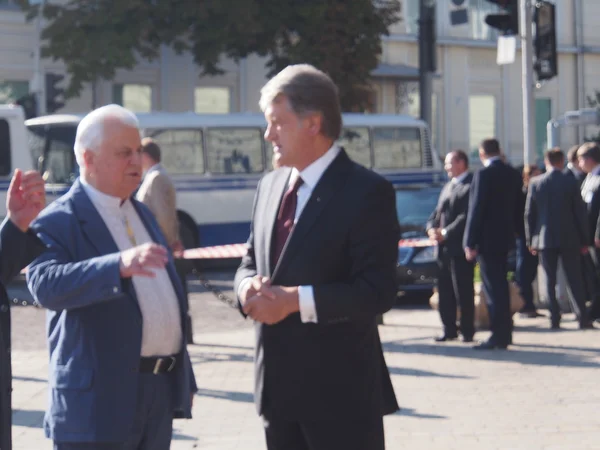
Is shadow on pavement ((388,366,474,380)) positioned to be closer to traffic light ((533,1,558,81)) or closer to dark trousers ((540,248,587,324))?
dark trousers ((540,248,587,324))

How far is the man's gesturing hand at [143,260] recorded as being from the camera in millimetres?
4199

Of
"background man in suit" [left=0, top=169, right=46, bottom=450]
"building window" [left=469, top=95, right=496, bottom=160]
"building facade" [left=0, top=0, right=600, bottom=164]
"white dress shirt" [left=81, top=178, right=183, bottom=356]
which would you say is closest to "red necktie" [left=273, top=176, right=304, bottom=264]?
"white dress shirt" [left=81, top=178, right=183, bottom=356]

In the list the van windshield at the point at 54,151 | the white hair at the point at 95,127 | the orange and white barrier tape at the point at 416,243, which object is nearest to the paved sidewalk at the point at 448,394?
the orange and white barrier tape at the point at 416,243

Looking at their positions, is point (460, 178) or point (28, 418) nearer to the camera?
point (28, 418)

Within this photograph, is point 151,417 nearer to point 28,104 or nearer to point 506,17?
point 506,17

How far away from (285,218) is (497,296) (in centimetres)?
773

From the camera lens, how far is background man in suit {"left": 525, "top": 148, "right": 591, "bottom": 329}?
13.4 metres

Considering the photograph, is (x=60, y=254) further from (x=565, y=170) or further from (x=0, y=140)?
(x=0, y=140)

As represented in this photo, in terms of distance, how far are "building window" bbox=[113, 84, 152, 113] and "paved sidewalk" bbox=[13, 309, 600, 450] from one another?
21346 millimetres

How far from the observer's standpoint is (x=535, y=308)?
1494cm

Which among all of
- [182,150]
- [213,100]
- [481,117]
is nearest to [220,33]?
[182,150]

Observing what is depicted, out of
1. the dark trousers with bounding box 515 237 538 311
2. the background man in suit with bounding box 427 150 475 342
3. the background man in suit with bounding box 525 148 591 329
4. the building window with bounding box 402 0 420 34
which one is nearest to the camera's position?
the background man in suit with bounding box 427 150 475 342

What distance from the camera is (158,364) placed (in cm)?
462

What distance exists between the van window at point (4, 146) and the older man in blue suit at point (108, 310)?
60.8 ft
